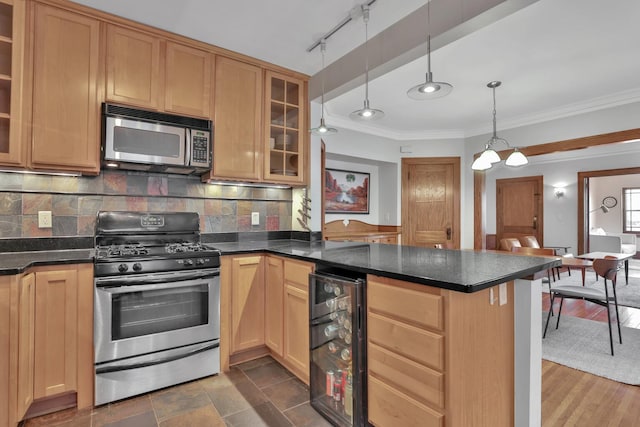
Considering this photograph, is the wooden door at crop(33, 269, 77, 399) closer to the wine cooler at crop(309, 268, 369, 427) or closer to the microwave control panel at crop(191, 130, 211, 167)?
the microwave control panel at crop(191, 130, 211, 167)

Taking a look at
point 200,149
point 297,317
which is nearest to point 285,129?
point 200,149

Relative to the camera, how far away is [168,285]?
2152mm

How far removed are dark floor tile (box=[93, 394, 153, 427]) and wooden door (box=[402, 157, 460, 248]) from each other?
164 inches

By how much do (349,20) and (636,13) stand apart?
200cm

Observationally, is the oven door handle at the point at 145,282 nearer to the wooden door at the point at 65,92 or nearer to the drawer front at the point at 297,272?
the drawer front at the point at 297,272

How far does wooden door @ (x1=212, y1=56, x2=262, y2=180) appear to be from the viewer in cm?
273

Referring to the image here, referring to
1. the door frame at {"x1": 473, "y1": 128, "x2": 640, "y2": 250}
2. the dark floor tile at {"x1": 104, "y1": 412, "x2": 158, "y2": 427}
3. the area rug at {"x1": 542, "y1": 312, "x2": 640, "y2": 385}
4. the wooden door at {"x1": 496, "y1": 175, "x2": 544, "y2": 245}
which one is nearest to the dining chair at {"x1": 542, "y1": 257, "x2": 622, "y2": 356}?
the area rug at {"x1": 542, "y1": 312, "x2": 640, "y2": 385}

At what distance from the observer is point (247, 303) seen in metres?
2.54

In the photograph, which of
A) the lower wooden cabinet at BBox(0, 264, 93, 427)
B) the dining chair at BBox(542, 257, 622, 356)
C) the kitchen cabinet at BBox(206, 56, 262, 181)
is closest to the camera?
the lower wooden cabinet at BBox(0, 264, 93, 427)

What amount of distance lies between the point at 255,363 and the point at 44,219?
6.03ft

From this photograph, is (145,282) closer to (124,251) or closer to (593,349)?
(124,251)

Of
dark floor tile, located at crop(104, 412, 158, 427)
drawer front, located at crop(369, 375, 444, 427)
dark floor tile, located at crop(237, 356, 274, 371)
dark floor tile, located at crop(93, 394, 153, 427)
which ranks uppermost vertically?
drawer front, located at crop(369, 375, 444, 427)

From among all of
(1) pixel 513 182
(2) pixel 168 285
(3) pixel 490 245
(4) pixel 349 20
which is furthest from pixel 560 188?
(2) pixel 168 285

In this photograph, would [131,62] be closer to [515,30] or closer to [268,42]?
[268,42]
